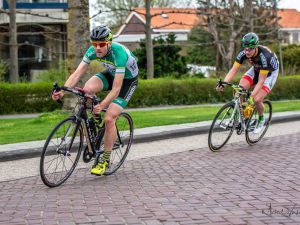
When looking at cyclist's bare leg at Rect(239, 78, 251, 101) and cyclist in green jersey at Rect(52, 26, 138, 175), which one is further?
cyclist's bare leg at Rect(239, 78, 251, 101)

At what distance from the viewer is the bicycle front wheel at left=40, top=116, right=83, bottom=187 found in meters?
6.61

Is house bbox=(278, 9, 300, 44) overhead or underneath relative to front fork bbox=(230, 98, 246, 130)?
overhead

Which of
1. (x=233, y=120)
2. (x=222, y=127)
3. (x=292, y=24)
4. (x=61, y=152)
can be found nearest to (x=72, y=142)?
(x=61, y=152)

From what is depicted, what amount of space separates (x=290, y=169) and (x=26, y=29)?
991 inches

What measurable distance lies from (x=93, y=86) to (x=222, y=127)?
301cm

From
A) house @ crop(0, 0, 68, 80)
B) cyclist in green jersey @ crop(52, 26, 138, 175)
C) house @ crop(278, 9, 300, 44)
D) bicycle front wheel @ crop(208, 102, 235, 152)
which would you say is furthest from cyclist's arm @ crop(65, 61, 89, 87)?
house @ crop(278, 9, 300, 44)

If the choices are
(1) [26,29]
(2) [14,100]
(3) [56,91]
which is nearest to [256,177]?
(3) [56,91]

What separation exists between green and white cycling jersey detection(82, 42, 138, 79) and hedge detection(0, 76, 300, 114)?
1164 cm

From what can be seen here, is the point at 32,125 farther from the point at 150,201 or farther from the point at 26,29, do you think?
the point at 26,29

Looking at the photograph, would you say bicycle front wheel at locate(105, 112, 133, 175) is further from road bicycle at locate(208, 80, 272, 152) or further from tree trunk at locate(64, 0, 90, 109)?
tree trunk at locate(64, 0, 90, 109)

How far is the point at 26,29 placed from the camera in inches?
1210

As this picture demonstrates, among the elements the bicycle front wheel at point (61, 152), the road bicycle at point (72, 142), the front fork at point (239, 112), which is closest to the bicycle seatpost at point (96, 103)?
the road bicycle at point (72, 142)

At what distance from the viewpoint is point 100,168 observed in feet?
23.8

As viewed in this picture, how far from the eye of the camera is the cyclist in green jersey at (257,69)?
9391mm
